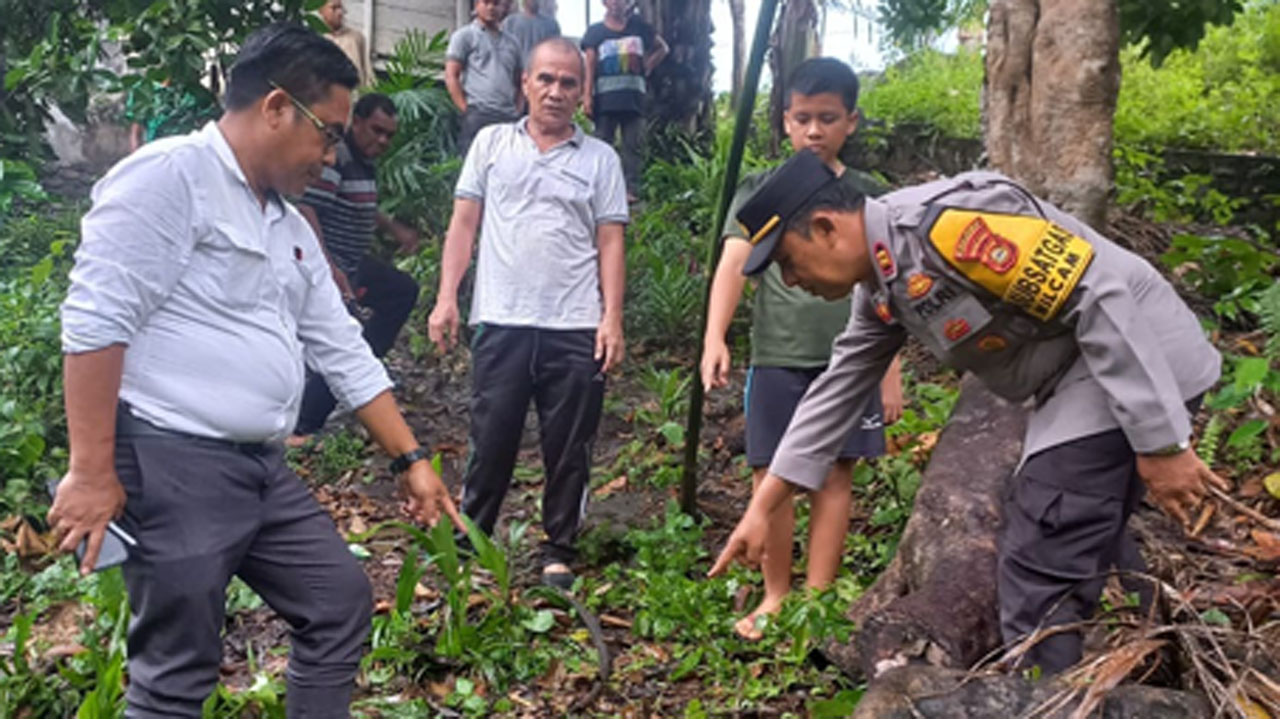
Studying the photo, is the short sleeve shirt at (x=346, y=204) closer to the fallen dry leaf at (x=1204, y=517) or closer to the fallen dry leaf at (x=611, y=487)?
the fallen dry leaf at (x=611, y=487)

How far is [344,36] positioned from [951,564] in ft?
23.2

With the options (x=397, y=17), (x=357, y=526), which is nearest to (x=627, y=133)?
(x=357, y=526)

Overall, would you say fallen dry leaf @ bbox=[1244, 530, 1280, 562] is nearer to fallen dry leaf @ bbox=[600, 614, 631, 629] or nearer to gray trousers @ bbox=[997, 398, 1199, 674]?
gray trousers @ bbox=[997, 398, 1199, 674]

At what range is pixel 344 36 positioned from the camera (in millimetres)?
8961

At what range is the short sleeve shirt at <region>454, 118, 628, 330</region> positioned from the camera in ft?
14.0

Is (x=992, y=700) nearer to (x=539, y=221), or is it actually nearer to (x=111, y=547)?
(x=111, y=547)

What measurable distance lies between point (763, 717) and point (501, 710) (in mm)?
774

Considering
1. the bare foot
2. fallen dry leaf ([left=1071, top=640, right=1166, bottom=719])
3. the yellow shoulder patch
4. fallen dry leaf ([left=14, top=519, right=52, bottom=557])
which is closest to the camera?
fallen dry leaf ([left=1071, top=640, right=1166, bottom=719])

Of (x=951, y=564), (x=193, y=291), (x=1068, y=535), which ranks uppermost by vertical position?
(x=193, y=291)

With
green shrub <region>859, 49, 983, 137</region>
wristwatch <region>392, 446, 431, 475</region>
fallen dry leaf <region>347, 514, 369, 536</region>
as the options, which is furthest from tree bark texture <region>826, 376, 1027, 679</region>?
green shrub <region>859, 49, 983, 137</region>

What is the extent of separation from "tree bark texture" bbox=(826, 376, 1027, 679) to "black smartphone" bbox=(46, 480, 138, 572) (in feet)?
5.72

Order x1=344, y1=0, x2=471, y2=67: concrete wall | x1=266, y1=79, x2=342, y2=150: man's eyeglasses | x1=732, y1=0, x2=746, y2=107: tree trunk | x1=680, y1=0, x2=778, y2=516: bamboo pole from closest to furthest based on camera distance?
x1=266, y1=79, x2=342, y2=150: man's eyeglasses, x1=680, y1=0, x2=778, y2=516: bamboo pole, x1=344, y1=0, x2=471, y2=67: concrete wall, x1=732, y1=0, x2=746, y2=107: tree trunk

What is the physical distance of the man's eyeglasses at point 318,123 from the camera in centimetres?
261

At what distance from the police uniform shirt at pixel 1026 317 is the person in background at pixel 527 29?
6.05 meters
